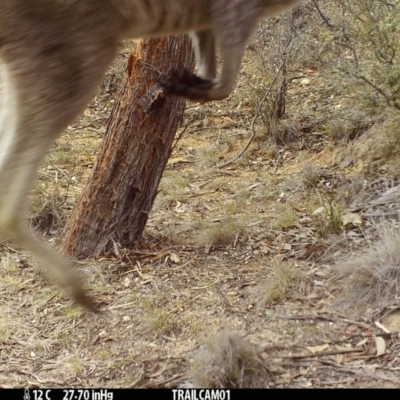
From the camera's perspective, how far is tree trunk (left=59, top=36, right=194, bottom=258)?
6.02 m

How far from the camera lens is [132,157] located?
6.25m

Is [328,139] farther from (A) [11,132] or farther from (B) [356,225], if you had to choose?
(A) [11,132]

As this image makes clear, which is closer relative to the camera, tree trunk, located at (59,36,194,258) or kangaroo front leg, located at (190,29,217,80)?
kangaroo front leg, located at (190,29,217,80)

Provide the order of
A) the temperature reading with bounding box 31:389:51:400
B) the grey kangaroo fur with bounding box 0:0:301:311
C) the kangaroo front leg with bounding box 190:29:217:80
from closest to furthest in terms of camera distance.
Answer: the grey kangaroo fur with bounding box 0:0:301:311 → the temperature reading with bounding box 31:389:51:400 → the kangaroo front leg with bounding box 190:29:217:80

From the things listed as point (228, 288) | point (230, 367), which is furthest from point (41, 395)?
point (228, 288)

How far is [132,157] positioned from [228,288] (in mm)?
1446

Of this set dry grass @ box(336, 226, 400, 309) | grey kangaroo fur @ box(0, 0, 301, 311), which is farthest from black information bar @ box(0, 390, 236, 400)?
dry grass @ box(336, 226, 400, 309)

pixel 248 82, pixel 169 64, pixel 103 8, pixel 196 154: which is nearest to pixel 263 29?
pixel 248 82

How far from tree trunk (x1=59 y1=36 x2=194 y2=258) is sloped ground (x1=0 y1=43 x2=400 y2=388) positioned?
0.24 m

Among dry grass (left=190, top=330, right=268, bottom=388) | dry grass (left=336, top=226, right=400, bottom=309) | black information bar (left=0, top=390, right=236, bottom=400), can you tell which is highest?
dry grass (left=336, top=226, right=400, bottom=309)

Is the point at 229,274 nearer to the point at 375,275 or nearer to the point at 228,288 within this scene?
the point at 228,288

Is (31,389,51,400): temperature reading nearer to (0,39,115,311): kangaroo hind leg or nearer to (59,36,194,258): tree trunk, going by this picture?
(0,39,115,311): kangaroo hind leg

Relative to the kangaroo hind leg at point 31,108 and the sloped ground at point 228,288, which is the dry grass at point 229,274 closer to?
the sloped ground at point 228,288

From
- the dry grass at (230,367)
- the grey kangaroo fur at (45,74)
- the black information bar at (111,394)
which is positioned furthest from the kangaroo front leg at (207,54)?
the black information bar at (111,394)
